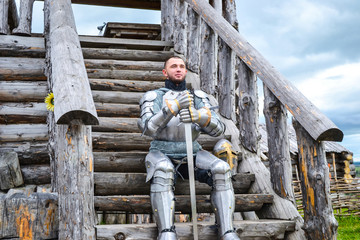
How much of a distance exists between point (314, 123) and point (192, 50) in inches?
118

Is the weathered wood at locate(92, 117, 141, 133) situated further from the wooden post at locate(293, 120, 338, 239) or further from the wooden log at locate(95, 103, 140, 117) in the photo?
the wooden post at locate(293, 120, 338, 239)

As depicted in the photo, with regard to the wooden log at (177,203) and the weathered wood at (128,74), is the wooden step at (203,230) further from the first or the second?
the weathered wood at (128,74)

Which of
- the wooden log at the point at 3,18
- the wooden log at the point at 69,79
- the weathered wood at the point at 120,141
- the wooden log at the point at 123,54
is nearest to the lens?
the wooden log at the point at 69,79

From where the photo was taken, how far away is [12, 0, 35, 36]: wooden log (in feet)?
21.4

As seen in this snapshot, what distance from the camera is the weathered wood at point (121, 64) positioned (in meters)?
5.74

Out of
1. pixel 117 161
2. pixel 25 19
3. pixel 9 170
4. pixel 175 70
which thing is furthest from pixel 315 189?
pixel 25 19

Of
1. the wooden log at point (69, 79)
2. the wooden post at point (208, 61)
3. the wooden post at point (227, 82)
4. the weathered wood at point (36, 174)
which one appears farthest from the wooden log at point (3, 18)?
the wooden post at point (227, 82)

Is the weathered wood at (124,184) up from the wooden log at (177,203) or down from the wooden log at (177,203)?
up

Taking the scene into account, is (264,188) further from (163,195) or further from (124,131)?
(124,131)

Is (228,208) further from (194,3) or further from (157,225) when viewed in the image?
(194,3)

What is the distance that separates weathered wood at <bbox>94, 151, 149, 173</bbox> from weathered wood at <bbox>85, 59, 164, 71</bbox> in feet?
7.64

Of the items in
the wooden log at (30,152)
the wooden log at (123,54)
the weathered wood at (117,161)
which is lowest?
the weathered wood at (117,161)

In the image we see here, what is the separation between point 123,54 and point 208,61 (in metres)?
1.68

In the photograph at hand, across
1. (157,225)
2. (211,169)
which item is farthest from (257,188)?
(157,225)
